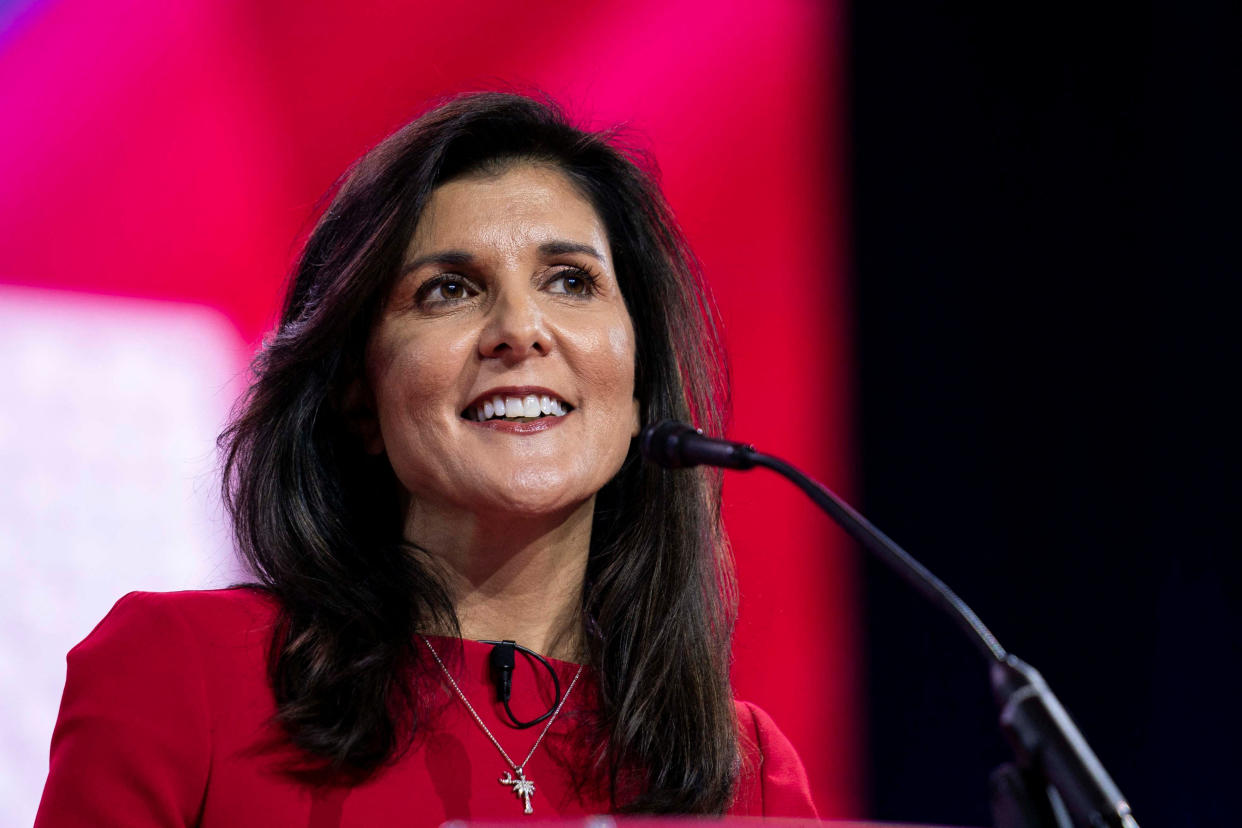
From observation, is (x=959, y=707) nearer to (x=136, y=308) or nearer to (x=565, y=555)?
(x=565, y=555)

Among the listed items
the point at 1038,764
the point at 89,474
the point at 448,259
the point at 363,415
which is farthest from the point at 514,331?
the point at 1038,764

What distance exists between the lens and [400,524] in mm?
1827

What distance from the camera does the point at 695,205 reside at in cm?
265

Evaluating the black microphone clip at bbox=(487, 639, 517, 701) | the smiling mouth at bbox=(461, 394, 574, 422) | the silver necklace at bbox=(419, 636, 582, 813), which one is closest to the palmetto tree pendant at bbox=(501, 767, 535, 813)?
the silver necklace at bbox=(419, 636, 582, 813)

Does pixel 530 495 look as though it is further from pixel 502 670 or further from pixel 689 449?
pixel 689 449

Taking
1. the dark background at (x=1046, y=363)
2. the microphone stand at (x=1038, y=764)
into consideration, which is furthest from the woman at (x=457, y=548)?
the dark background at (x=1046, y=363)

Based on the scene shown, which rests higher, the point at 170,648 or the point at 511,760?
the point at 170,648

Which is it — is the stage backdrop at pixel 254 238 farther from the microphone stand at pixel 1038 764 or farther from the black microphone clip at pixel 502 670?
the microphone stand at pixel 1038 764

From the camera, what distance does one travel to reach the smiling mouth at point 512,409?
64.9 inches

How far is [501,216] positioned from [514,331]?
7.4 inches

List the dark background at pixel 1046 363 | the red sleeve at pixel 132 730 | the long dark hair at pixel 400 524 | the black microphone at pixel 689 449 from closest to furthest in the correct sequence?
the black microphone at pixel 689 449, the red sleeve at pixel 132 730, the long dark hair at pixel 400 524, the dark background at pixel 1046 363

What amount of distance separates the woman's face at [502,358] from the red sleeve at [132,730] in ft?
1.19

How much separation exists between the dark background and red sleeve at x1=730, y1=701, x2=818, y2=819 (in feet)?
2.77

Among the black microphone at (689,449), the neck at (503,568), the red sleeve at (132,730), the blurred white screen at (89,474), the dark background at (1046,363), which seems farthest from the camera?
the dark background at (1046,363)
